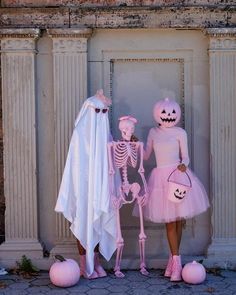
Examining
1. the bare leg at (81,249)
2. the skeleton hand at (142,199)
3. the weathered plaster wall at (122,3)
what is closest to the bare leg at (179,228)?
the skeleton hand at (142,199)

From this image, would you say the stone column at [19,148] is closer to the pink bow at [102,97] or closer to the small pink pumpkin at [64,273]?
the small pink pumpkin at [64,273]

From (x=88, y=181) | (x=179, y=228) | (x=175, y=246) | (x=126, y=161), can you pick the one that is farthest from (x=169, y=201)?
(x=88, y=181)

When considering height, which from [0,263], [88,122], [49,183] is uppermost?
[88,122]

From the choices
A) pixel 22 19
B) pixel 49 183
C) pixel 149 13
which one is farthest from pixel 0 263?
pixel 149 13

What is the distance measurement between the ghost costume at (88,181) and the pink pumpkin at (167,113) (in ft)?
1.87

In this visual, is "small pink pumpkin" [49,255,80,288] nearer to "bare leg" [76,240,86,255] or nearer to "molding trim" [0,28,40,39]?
"bare leg" [76,240,86,255]

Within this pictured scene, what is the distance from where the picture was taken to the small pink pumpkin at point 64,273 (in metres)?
5.94

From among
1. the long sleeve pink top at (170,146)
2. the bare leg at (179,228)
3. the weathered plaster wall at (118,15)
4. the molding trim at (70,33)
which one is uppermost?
the weathered plaster wall at (118,15)

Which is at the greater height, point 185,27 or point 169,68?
point 185,27

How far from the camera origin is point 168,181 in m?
6.17

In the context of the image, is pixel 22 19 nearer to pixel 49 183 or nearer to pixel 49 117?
pixel 49 117

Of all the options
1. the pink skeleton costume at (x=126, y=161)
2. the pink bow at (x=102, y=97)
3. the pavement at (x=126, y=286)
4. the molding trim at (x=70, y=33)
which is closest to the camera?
the pavement at (x=126, y=286)

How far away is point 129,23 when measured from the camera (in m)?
6.64

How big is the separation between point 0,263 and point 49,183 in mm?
1038
